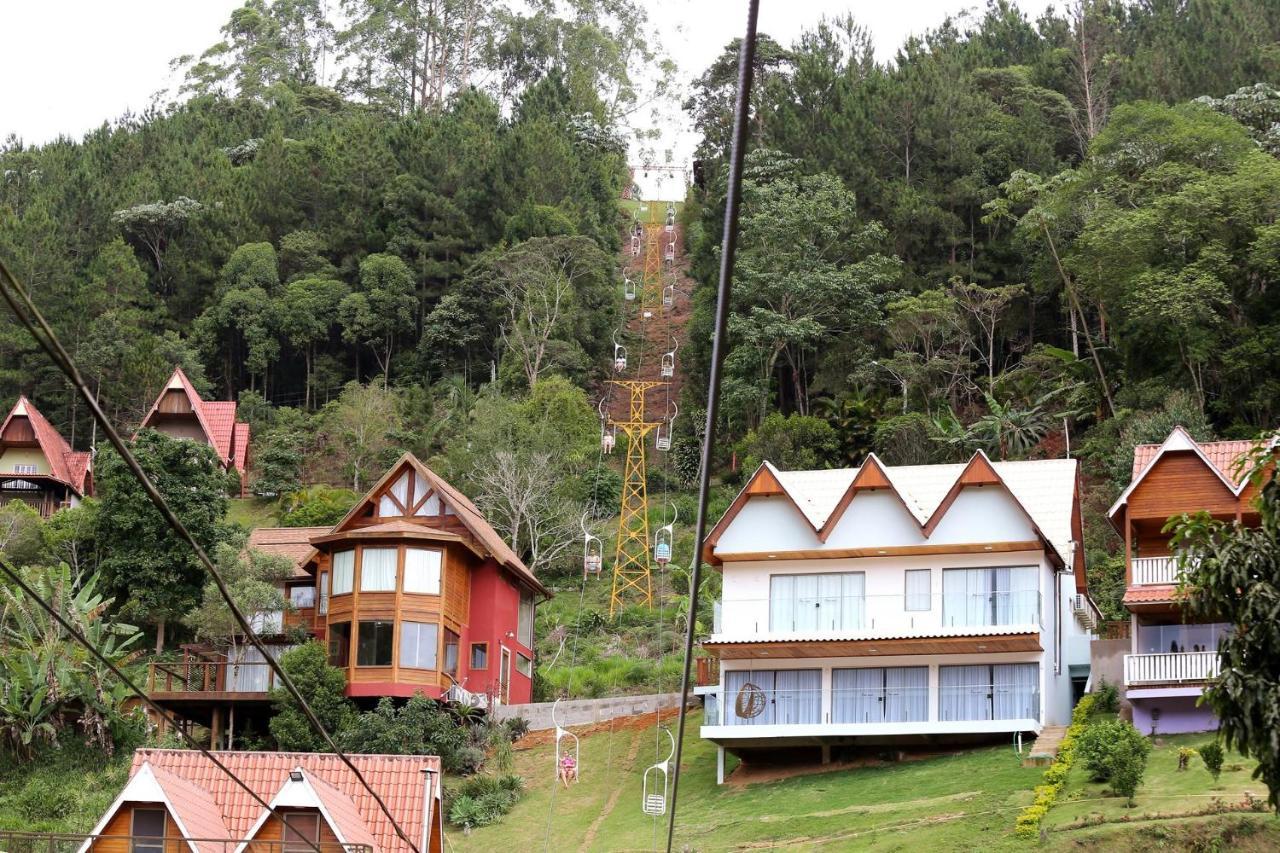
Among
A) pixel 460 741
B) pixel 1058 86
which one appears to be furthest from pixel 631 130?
pixel 460 741

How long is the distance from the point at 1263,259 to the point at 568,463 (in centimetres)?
2573

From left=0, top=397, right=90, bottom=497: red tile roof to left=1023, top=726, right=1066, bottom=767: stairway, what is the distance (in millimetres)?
41734

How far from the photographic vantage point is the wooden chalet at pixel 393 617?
157ft

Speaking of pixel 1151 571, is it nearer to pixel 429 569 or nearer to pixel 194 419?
pixel 429 569

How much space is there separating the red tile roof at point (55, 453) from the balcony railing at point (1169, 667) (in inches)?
1727

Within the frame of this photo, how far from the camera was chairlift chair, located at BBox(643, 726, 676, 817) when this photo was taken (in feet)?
133

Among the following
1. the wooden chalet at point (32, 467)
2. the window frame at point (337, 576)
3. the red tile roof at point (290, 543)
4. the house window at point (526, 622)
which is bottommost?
the house window at point (526, 622)

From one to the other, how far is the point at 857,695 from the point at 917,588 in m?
2.98

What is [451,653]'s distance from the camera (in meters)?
50.0

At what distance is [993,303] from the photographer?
65938mm

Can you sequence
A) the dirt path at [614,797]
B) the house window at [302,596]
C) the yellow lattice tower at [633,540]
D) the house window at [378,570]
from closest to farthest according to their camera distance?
the dirt path at [614,797] < the house window at [378,570] < the house window at [302,596] < the yellow lattice tower at [633,540]

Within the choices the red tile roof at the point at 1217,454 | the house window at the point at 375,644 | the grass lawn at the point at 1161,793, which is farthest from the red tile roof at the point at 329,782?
the red tile roof at the point at 1217,454

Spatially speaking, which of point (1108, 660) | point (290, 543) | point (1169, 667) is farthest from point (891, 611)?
point (290, 543)

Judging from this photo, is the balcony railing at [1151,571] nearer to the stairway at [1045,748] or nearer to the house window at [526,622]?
the stairway at [1045,748]
